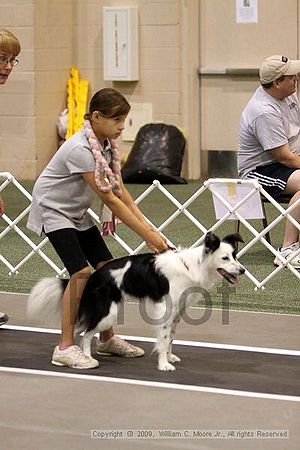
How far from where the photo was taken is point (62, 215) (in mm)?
4500

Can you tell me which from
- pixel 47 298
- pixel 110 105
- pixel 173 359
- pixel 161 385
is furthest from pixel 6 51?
pixel 161 385

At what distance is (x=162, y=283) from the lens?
439 cm

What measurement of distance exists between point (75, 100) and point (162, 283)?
20.6 feet

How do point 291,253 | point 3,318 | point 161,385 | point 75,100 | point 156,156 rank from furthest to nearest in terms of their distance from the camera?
point 75,100 → point 156,156 → point 291,253 → point 3,318 → point 161,385

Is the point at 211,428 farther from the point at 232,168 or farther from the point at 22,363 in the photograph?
the point at 232,168

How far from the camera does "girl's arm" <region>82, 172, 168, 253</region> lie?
4387 mm

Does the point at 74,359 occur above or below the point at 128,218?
below

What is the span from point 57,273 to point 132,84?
4.43 metres

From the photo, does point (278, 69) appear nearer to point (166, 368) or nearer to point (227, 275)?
point (227, 275)

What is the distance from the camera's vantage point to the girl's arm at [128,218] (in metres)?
4.39

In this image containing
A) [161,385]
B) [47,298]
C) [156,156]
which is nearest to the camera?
[161,385]

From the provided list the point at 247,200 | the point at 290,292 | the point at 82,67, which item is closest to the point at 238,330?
the point at 290,292

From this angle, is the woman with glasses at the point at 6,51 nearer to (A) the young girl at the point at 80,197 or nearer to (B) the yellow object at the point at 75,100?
(A) the young girl at the point at 80,197

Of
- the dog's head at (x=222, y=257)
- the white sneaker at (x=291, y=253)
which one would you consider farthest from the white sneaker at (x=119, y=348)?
the white sneaker at (x=291, y=253)
